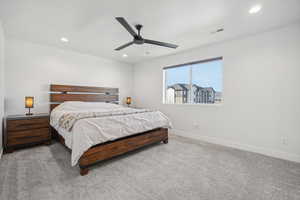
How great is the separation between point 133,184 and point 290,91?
10.0ft

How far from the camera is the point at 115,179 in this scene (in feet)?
6.13

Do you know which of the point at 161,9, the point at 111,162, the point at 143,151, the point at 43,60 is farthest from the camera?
the point at 43,60

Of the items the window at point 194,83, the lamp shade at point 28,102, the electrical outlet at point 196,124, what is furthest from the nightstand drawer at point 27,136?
the electrical outlet at point 196,124

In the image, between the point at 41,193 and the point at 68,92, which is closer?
the point at 41,193

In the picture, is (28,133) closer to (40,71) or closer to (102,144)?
(40,71)

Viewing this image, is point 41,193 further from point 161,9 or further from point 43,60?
point 43,60

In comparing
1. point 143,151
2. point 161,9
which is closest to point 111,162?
point 143,151

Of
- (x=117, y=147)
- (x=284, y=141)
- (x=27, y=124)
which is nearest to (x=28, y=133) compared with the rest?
(x=27, y=124)

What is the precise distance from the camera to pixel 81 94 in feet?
13.5

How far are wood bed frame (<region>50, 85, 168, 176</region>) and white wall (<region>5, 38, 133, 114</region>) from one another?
20 cm

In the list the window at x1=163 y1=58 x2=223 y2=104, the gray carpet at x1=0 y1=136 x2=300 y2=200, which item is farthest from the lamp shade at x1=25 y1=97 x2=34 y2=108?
the window at x1=163 y1=58 x2=223 y2=104

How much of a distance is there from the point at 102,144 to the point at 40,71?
279 centimetres

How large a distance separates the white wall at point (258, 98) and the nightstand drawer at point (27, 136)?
3547 mm

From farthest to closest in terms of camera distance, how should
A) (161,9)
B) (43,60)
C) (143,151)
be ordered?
(43,60)
(143,151)
(161,9)
